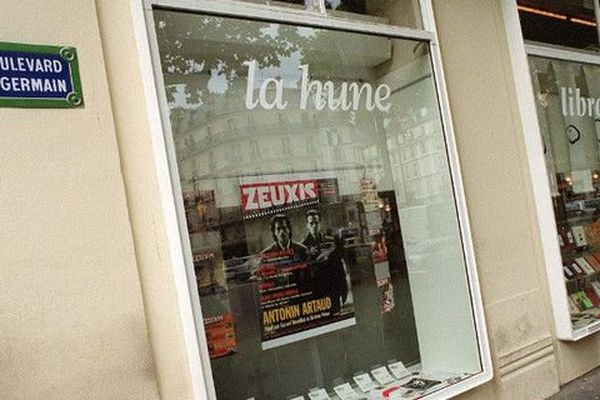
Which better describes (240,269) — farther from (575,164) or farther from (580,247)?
(575,164)

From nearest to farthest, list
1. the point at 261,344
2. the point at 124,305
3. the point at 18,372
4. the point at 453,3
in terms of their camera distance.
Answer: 1. the point at 18,372
2. the point at 124,305
3. the point at 261,344
4. the point at 453,3

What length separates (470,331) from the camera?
13.5ft

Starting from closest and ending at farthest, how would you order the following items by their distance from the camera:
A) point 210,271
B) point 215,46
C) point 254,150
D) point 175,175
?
point 175,175 < point 210,271 < point 215,46 < point 254,150

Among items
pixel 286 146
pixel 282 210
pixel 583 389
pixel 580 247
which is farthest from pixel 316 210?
pixel 580 247

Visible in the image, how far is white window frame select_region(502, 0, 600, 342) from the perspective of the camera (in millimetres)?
4598

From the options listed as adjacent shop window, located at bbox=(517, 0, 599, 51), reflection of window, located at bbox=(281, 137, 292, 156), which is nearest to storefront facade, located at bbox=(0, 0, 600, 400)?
reflection of window, located at bbox=(281, 137, 292, 156)

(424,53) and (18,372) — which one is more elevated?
(424,53)

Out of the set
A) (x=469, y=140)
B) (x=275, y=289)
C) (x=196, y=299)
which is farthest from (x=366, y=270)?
(x=196, y=299)

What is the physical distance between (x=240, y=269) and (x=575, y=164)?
3724 mm

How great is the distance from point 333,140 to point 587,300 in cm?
309

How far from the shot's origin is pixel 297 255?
3.83 m

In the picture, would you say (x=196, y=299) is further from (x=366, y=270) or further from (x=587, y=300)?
(x=587, y=300)

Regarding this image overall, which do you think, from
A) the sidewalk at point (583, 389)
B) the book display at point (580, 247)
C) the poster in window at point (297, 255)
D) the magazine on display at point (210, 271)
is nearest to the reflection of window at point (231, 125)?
the poster in window at point (297, 255)

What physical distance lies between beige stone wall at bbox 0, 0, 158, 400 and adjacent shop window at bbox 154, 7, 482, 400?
1.49 feet
